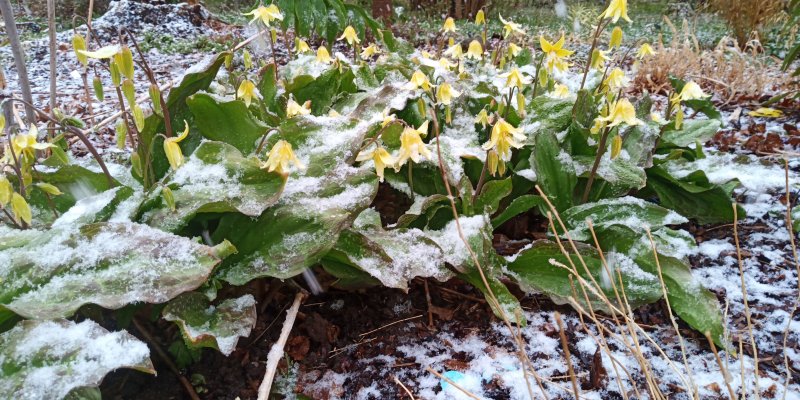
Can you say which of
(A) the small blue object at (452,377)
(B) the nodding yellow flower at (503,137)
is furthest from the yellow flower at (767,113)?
(A) the small blue object at (452,377)

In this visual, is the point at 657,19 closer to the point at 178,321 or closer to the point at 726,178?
the point at 726,178

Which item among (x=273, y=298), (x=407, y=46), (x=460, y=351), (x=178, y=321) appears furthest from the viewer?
(x=407, y=46)

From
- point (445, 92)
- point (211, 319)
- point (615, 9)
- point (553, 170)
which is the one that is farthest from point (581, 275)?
point (211, 319)

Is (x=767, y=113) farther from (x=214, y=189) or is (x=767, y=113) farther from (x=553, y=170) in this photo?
(x=214, y=189)

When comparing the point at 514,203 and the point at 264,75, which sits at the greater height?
the point at 264,75

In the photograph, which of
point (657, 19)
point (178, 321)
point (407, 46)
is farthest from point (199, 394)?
point (657, 19)

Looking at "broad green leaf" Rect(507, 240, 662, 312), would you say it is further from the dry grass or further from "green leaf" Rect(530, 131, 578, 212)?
the dry grass

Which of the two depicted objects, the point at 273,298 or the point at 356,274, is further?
the point at 273,298
